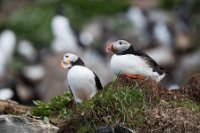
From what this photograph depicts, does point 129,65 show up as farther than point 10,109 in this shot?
No

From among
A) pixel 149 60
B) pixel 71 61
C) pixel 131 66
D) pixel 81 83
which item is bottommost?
pixel 81 83

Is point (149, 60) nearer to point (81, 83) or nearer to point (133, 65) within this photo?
point (133, 65)

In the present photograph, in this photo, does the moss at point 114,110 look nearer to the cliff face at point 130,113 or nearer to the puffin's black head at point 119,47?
the cliff face at point 130,113

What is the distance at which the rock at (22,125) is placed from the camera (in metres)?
9.38

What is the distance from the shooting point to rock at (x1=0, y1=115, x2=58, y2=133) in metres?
9.38

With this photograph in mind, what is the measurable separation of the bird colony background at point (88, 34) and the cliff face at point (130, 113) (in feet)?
36.3

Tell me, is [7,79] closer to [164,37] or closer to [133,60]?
[164,37]

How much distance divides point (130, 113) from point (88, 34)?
19.4 meters

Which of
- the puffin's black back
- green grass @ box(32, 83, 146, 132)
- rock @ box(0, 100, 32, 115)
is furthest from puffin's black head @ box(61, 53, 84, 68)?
green grass @ box(32, 83, 146, 132)

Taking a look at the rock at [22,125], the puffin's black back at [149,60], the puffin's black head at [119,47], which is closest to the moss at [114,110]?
the rock at [22,125]

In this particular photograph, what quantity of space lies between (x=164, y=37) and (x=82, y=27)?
3.24m

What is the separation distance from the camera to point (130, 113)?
9.15m

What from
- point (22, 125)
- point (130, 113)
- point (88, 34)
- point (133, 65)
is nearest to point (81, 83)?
point (133, 65)

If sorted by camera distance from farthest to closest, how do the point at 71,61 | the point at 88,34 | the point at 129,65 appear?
the point at 88,34 < the point at 71,61 < the point at 129,65
